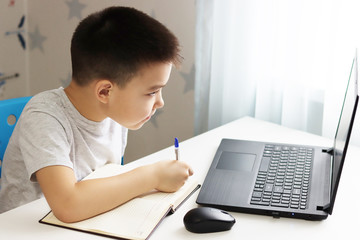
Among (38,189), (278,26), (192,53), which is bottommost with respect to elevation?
(38,189)

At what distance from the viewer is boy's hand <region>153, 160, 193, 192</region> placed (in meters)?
1.09

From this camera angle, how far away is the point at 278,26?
1626mm

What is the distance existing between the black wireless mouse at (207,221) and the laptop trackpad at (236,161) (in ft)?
0.84

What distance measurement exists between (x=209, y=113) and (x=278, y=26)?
1.42 ft

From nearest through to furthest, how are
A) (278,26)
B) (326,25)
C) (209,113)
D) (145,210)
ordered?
1. (145,210)
2. (326,25)
3. (278,26)
4. (209,113)

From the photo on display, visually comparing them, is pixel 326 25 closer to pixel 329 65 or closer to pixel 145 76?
pixel 329 65

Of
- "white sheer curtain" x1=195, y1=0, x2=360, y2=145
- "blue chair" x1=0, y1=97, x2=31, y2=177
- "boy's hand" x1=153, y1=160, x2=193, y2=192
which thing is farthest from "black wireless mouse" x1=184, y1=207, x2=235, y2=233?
"white sheer curtain" x1=195, y1=0, x2=360, y2=145

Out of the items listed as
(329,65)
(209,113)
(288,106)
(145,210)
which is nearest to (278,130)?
A: (288,106)

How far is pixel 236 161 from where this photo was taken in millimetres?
1269

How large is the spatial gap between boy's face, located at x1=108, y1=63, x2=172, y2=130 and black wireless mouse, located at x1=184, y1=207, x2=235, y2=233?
275 millimetres

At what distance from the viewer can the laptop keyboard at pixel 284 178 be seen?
1062 mm

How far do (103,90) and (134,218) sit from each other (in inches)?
12.0

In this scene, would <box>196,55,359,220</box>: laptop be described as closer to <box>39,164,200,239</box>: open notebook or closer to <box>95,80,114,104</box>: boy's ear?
<box>39,164,200,239</box>: open notebook

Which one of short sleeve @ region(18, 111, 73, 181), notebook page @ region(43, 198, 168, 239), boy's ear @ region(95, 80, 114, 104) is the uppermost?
boy's ear @ region(95, 80, 114, 104)
